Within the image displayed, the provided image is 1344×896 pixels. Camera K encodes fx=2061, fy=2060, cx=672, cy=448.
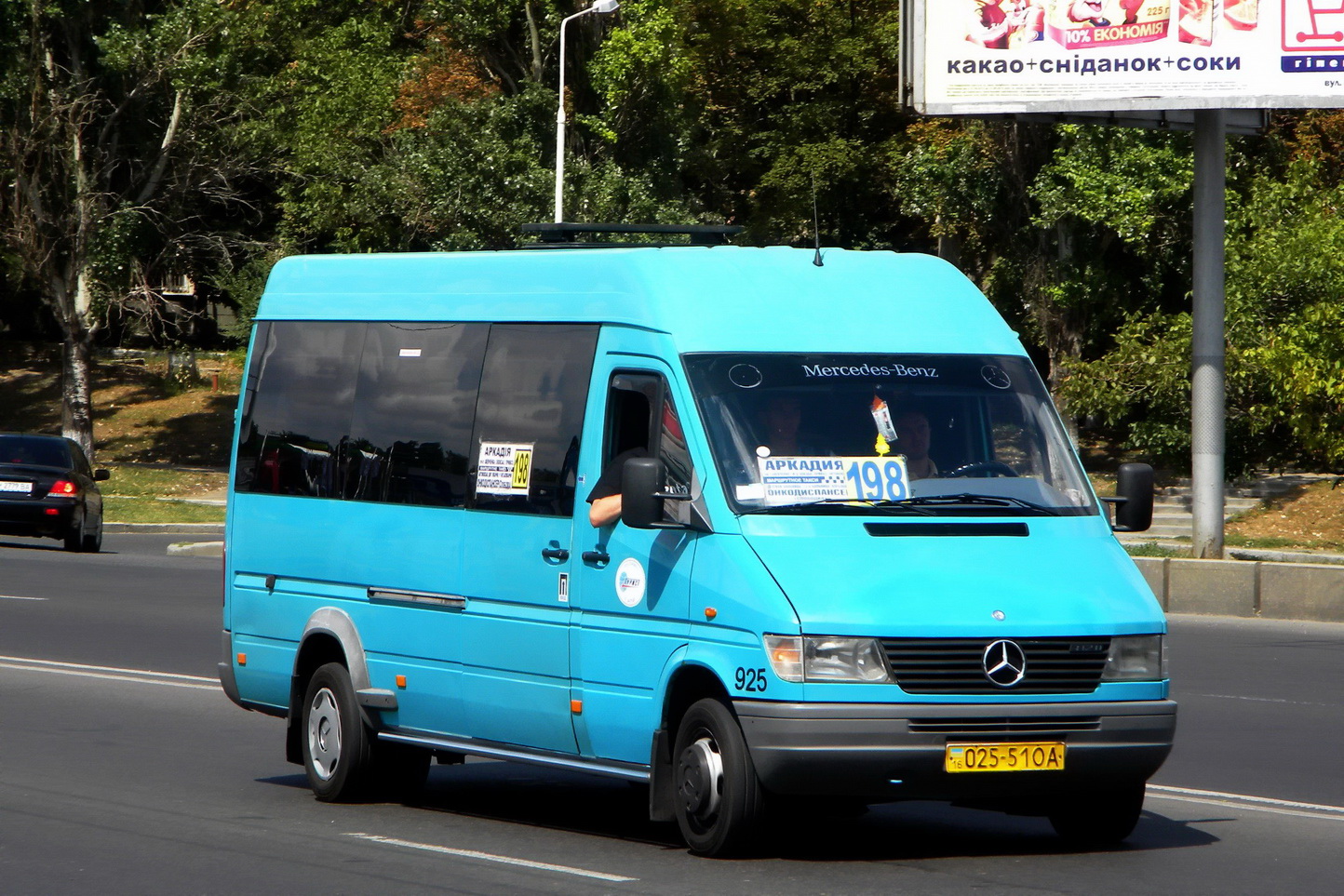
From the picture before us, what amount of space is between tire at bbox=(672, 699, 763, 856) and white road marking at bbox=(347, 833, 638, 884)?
0.38 metres

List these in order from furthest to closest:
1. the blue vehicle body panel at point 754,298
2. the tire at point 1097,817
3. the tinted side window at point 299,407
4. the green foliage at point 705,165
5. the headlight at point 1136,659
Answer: the green foliage at point 705,165, the tinted side window at point 299,407, the blue vehicle body panel at point 754,298, the tire at point 1097,817, the headlight at point 1136,659

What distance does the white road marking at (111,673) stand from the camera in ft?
46.0

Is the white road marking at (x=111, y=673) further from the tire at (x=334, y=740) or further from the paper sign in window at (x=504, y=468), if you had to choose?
the paper sign in window at (x=504, y=468)

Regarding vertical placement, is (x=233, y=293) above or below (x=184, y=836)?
above

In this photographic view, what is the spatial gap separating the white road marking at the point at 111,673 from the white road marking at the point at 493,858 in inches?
227

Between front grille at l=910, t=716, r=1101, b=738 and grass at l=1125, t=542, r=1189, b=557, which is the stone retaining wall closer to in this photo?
grass at l=1125, t=542, r=1189, b=557

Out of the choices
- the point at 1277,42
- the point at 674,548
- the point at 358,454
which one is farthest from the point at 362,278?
the point at 1277,42

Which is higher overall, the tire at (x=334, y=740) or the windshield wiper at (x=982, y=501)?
the windshield wiper at (x=982, y=501)

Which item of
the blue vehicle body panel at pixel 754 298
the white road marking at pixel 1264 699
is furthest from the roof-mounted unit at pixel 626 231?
the white road marking at pixel 1264 699

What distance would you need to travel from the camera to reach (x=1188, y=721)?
12445mm

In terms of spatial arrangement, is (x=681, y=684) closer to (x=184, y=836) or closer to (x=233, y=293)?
(x=184, y=836)

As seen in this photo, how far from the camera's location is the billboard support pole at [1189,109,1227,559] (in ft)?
74.1

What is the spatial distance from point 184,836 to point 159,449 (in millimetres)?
43371

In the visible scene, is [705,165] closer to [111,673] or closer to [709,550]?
[111,673]
